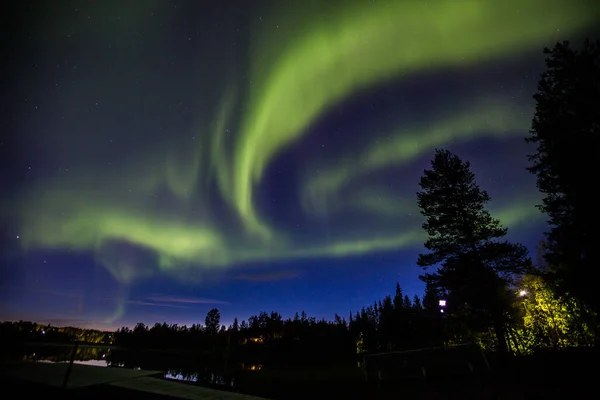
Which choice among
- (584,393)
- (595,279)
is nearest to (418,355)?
(584,393)

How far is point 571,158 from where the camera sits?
15695 millimetres

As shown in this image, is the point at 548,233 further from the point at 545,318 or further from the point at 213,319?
the point at 213,319

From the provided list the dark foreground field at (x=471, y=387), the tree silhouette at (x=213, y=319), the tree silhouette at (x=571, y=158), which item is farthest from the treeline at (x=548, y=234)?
the tree silhouette at (x=213, y=319)

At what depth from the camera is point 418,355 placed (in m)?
14.7

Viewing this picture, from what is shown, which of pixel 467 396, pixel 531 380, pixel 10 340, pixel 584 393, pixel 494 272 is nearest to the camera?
pixel 584 393

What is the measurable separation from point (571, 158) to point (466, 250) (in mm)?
8835

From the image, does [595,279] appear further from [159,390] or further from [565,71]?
[159,390]

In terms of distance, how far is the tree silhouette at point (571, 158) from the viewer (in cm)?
1525

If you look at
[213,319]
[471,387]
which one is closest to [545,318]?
[471,387]

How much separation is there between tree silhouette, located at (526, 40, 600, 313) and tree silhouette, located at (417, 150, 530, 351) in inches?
144

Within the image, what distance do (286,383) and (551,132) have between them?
21.8 m

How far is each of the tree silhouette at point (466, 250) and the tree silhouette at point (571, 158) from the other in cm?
365

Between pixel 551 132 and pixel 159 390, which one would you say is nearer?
pixel 159 390

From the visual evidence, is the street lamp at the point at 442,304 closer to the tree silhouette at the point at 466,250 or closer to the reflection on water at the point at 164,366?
the tree silhouette at the point at 466,250
